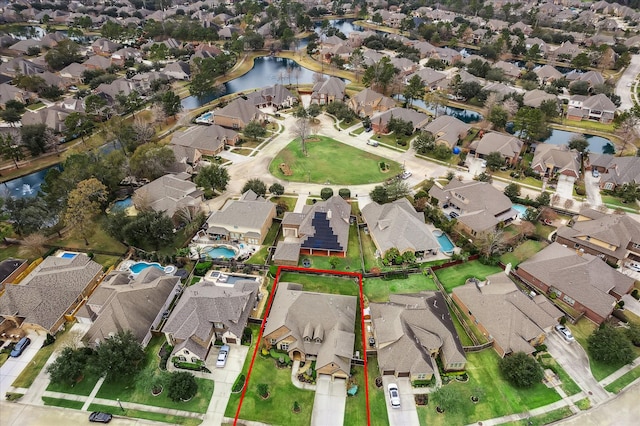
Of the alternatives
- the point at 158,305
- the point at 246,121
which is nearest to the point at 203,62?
the point at 246,121

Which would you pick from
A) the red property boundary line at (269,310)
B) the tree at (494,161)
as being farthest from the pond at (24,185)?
the tree at (494,161)

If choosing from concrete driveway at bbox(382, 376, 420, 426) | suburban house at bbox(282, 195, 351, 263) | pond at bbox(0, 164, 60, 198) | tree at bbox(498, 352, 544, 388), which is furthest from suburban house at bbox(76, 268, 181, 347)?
tree at bbox(498, 352, 544, 388)

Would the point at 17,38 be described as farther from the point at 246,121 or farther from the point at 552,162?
the point at 552,162

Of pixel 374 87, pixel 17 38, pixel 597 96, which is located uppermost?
pixel 597 96

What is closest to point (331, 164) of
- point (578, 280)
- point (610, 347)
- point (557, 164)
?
point (557, 164)

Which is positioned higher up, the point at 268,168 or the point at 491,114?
the point at 491,114
